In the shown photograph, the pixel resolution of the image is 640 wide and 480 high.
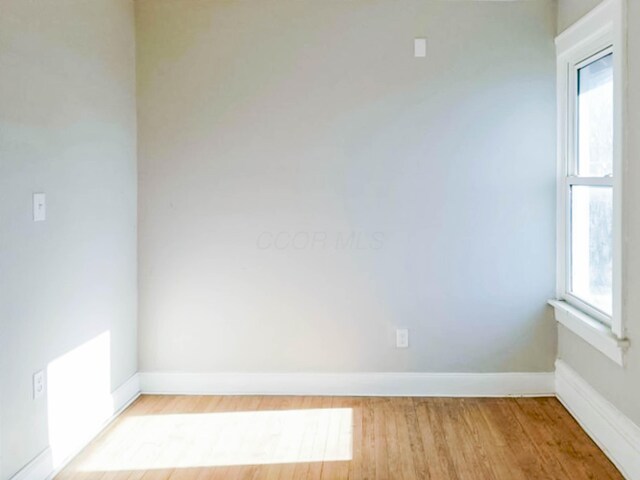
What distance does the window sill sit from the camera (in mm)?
2508

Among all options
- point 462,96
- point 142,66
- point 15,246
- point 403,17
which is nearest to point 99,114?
point 142,66

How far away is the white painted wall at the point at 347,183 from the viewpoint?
130 inches

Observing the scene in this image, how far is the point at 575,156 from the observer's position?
3193 millimetres

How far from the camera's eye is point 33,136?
Answer: 2.33 metres

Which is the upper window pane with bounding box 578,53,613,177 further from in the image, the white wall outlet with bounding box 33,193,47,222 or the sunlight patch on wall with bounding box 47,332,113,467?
the sunlight patch on wall with bounding box 47,332,113,467

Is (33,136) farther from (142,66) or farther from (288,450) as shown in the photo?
(288,450)

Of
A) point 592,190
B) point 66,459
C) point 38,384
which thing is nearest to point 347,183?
point 592,190

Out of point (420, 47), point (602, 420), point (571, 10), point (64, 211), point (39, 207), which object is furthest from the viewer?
point (420, 47)

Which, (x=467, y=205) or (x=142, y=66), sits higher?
(x=142, y=66)

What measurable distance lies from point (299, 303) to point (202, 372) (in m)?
0.76

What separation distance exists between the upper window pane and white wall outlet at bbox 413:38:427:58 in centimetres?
90

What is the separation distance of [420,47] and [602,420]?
230 cm

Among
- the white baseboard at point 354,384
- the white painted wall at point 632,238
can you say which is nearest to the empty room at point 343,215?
the white baseboard at point 354,384

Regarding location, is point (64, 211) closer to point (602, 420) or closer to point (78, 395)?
point (78, 395)
